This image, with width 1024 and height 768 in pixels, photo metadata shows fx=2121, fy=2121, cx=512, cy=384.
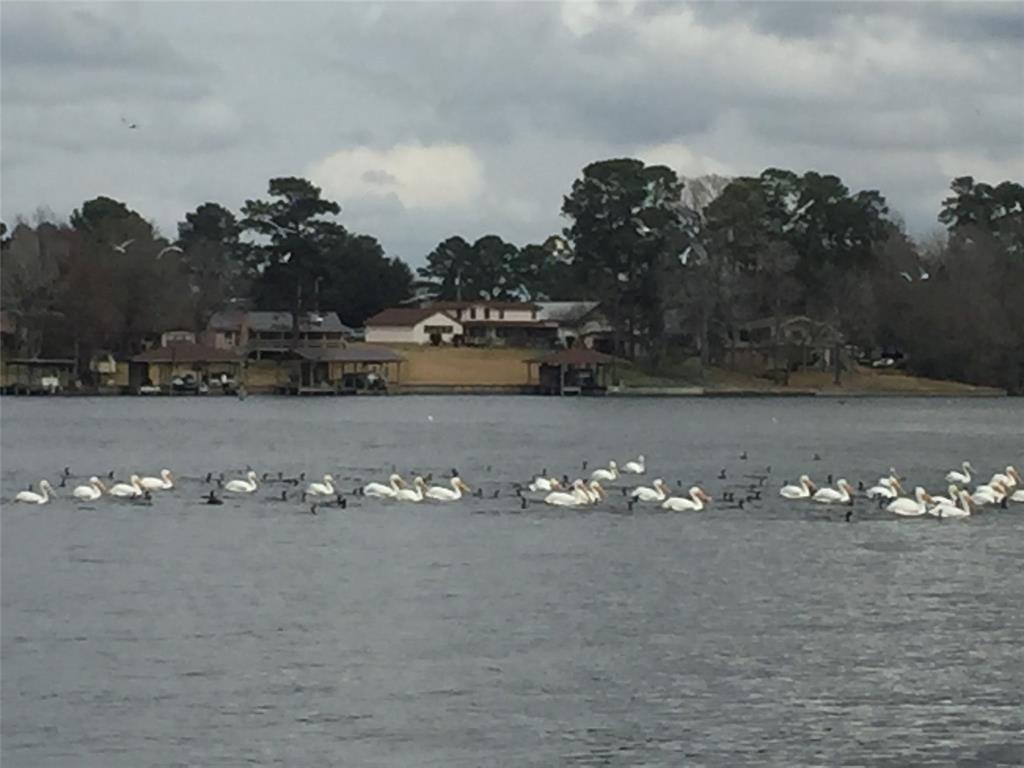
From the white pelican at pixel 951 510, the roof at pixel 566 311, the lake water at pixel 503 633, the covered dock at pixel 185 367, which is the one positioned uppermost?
the roof at pixel 566 311

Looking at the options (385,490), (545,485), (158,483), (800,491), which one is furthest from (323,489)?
(800,491)

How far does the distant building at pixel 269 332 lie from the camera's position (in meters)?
149

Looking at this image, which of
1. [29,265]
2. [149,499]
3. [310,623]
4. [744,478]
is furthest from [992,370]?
[310,623]

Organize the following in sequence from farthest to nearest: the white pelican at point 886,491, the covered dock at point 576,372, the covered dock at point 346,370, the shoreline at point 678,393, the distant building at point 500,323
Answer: the distant building at point 500,323 < the covered dock at point 346,370 < the covered dock at point 576,372 < the shoreline at point 678,393 < the white pelican at point 886,491

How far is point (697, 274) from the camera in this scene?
13700 centimetres

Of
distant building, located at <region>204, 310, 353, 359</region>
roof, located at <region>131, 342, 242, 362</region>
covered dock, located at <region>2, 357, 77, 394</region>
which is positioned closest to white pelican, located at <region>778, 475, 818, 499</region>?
covered dock, located at <region>2, 357, 77, 394</region>

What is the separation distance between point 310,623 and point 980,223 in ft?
422

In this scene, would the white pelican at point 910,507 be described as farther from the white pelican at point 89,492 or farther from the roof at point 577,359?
the roof at point 577,359

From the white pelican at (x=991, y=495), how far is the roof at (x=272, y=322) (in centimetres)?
9815

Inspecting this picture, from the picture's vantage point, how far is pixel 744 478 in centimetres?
6469

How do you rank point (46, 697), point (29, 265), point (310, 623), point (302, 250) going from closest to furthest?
1. point (46, 697)
2. point (310, 623)
3. point (29, 265)
4. point (302, 250)

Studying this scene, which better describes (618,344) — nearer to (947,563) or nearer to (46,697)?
(947,563)

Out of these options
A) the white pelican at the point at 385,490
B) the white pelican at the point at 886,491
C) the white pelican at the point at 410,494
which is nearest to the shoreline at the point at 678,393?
the white pelican at the point at 886,491

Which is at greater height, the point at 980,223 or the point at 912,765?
the point at 980,223
